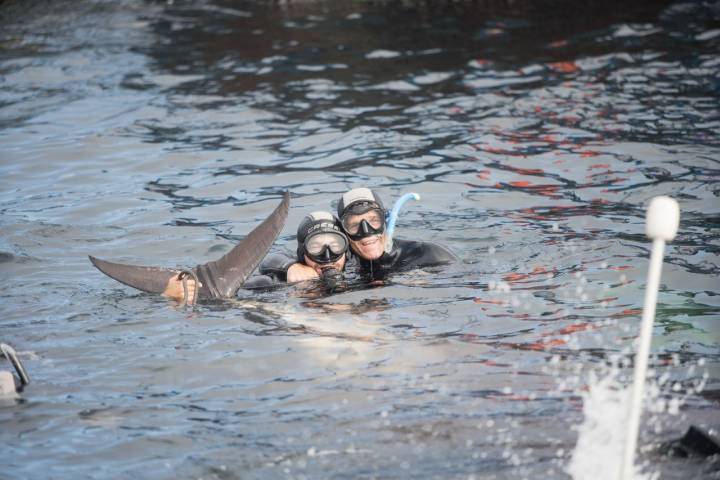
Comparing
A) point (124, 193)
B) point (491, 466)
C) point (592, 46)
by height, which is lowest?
point (491, 466)

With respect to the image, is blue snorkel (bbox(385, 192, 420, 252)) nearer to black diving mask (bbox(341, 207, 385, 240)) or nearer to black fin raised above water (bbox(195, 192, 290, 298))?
black diving mask (bbox(341, 207, 385, 240))

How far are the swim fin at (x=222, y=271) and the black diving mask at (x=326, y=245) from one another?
1.11 feet

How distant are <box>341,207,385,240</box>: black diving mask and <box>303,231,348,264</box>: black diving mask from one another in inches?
7.5

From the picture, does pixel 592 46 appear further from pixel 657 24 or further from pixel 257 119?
pixel 257 119

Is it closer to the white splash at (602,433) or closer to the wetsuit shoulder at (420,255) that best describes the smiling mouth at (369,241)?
the wetsuit shoulder at (420,255)

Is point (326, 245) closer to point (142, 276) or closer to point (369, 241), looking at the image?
point (369, 241)

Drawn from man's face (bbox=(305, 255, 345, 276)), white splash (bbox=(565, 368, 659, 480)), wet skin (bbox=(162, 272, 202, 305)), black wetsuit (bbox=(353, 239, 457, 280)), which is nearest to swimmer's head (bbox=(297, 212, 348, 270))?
man's face (bbox=(305, 255, 345, 276))

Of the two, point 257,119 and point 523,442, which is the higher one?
point 257,119

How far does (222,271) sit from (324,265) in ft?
2.94

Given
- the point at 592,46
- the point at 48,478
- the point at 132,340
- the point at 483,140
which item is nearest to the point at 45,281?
the point at 132,340

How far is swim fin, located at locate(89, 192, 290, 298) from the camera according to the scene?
7.81 m

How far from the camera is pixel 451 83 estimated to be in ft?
49.3

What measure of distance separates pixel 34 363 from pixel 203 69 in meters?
10.8

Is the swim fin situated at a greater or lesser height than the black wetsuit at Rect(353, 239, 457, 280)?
greater
